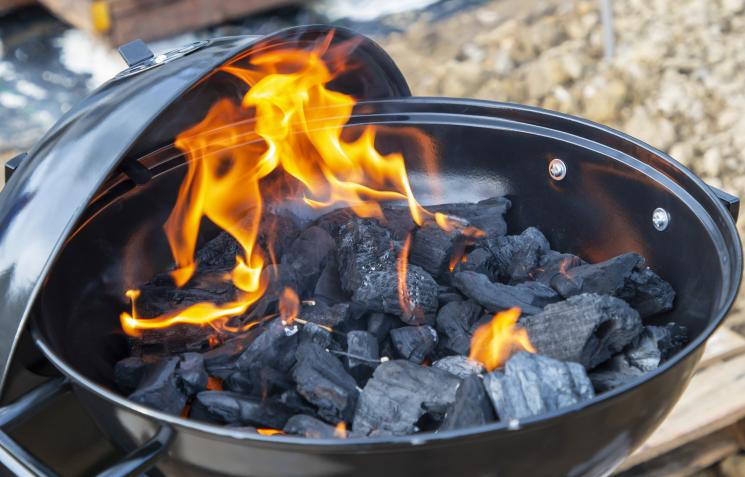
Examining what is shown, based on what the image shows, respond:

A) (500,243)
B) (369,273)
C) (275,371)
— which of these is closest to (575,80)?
(500,243)

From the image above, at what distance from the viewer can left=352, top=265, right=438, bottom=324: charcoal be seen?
1.47 metres

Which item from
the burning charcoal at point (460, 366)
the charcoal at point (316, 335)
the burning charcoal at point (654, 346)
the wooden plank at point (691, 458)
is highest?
the charcoal at point (316, 335)

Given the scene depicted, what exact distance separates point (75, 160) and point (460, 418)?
70 cm

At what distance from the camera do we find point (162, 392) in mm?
1317

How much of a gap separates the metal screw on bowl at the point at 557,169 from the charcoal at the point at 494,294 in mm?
280

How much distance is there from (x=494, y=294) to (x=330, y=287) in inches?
13.3

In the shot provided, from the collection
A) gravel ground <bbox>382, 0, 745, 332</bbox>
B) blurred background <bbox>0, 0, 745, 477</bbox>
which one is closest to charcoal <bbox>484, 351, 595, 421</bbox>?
blurred background <bbox>0, 0, 745, 477</bbox>

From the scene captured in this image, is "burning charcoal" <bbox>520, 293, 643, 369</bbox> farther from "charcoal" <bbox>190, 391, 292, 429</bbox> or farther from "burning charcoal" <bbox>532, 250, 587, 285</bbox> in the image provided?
"charcoal" <bbox>190, 391, 292, 429</bbox>

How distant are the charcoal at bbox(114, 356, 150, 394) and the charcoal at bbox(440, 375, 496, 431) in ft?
1.86

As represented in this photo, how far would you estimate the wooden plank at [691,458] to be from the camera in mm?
2004

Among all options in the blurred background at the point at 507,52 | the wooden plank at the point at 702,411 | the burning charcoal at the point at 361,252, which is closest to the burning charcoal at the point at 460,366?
the burning charcoal at the point at 361,252

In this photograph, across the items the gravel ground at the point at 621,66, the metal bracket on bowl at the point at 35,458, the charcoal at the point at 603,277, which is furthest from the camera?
the gravel ground at the point at 621,66

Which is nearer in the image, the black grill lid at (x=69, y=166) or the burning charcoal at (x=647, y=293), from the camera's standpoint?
the black grill lid at (x=69, y=166)

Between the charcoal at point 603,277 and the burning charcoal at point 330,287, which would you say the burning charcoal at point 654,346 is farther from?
the burning charcoal at point 330,287
